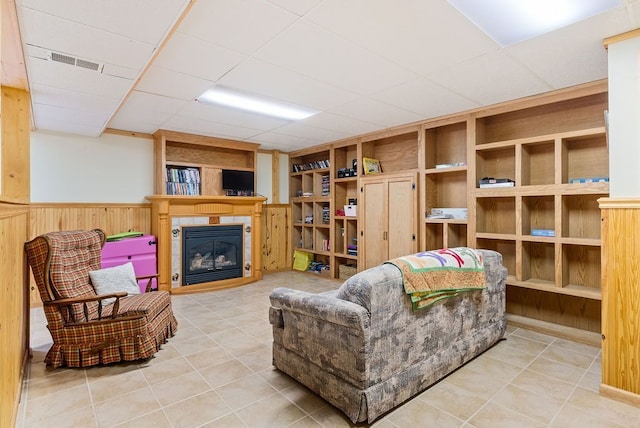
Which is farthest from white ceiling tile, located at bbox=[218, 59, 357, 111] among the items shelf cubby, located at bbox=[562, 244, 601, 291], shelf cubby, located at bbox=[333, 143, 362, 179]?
shelf cubby, located at bbox=[562, 244, 601, 291]

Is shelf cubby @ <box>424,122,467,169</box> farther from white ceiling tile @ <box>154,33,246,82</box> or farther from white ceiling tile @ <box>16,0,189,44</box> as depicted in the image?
white ceiling tile @ <box>16,0,189,44</box>

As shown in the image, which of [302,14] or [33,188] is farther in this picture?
[33,188]

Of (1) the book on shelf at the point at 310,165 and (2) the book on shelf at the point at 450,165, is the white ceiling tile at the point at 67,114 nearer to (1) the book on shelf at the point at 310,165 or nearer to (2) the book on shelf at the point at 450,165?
(1) the book on shelf at the point at 310,165

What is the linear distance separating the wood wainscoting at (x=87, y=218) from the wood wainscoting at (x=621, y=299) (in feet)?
18.8

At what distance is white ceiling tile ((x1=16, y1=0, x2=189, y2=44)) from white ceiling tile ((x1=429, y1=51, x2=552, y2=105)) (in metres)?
2.24

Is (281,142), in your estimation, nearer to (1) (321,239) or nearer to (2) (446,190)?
(1) (321,239)

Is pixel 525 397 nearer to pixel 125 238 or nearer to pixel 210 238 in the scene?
pixel 210 238

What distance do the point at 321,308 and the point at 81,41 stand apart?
7.92 feet

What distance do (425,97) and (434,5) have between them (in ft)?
5.52

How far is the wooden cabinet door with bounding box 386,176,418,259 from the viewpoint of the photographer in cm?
466

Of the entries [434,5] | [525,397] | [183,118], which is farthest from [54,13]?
[525,397]

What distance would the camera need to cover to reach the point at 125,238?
15.5 feet

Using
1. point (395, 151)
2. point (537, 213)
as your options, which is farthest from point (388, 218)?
point (537, 213)

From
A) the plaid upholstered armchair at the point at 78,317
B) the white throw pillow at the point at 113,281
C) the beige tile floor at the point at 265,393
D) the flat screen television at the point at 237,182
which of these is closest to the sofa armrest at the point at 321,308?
the beige tile floor at the point at 265,393
